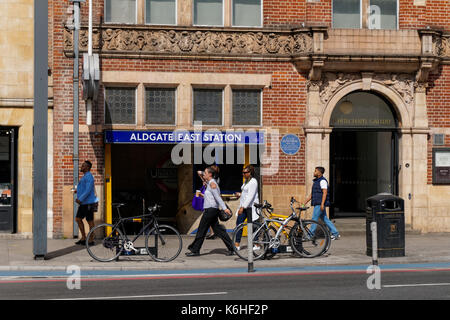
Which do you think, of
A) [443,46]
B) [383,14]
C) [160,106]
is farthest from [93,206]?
[443,46]

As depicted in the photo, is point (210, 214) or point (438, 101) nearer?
point (210, 214)

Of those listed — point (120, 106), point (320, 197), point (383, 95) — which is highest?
point (383, 95)

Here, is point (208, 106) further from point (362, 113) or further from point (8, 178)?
point (8, 178)

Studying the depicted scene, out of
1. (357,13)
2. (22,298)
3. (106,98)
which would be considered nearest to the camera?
(22,298)

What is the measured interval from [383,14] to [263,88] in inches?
154

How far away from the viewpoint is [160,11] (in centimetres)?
1908

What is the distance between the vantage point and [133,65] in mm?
18719

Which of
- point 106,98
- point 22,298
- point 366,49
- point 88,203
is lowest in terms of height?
point 22,298

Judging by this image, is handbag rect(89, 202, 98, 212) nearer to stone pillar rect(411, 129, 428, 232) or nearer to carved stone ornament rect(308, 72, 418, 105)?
carved stone ornament rect(308, 72, 418, 105)

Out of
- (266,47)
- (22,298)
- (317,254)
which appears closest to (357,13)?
(266,47)

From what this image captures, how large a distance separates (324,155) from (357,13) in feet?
13.0

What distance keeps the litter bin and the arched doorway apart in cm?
502

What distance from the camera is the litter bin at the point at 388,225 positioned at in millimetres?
14922

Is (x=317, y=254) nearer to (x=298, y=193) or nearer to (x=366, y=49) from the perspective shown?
(x=298, y=193)
